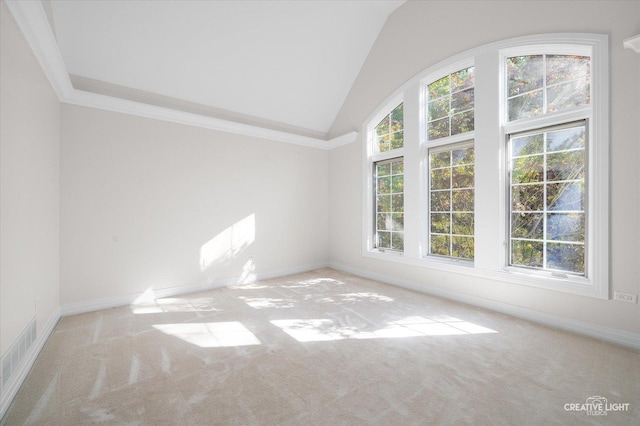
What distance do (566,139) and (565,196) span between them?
0.63 metres

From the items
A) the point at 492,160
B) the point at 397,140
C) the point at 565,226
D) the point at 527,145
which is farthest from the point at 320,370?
the point at 397,140

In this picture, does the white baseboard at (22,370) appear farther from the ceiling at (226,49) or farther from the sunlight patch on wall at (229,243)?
the ceiling at (226,49)

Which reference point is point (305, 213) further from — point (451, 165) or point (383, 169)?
point (451, 165)

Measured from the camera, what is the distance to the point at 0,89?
6.27ft

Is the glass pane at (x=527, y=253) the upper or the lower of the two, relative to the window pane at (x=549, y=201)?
lower

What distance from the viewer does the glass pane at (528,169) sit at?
324 centimetres

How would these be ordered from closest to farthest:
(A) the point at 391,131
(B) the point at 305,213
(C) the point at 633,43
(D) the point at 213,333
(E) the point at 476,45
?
(C) the point at 633,43 → (D) the point at 213,333 → (E) the point at 476,45 → (A) the point at 391,131 → (B) the point at 305,213

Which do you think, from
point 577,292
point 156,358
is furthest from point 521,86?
point 156,358

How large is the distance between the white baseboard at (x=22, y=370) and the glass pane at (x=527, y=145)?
5.16m

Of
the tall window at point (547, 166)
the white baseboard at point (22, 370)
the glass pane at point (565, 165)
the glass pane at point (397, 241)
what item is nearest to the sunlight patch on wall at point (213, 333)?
the white baseboard at point (22, 370)

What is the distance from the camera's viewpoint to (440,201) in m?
4.25

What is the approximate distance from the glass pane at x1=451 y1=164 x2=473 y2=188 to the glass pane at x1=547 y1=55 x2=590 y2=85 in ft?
4.18

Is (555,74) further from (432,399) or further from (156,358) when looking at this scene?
(156,358)

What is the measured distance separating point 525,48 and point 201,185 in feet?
15.5
